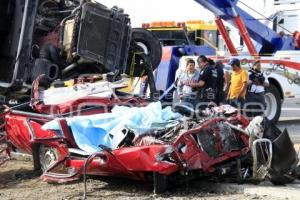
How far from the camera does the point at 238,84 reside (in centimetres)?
1078

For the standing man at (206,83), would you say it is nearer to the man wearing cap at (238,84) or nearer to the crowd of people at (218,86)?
the crowd of people at (218,86)

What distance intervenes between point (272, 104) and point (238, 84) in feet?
7.89

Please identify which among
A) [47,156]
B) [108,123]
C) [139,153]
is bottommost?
[47,156]

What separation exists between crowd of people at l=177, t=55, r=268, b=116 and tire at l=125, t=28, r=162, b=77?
1.91 ft

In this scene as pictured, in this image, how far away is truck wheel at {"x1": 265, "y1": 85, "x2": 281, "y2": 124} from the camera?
1283 cm

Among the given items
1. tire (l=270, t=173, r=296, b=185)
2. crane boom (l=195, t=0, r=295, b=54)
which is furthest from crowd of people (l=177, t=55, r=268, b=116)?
crane boom (l=195, t=0, r=295, b=54)

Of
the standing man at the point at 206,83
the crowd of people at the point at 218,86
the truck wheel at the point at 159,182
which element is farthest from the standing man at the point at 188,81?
the truck wheel at the point at 159,182

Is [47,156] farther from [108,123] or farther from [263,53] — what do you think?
[263,53]

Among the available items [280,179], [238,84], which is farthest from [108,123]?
[238,84]

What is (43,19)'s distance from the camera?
9.30 metres

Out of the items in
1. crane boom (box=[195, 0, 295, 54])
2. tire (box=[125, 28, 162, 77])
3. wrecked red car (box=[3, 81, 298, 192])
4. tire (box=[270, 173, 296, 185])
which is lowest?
tire (box=[270, 173, 296, 185])

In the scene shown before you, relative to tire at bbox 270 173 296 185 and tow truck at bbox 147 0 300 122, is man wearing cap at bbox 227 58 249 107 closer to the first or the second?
tow truck at bbox 147 0 300 122

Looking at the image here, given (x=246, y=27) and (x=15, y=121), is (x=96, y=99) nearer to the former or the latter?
(x=15, y=121)

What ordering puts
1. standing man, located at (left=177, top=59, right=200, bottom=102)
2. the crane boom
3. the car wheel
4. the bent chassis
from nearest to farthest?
1. the bent chassis
2. the car wheel
3. standing man, located at (left=177, top=59, right=200, bottom=102)
4. the crane boom
